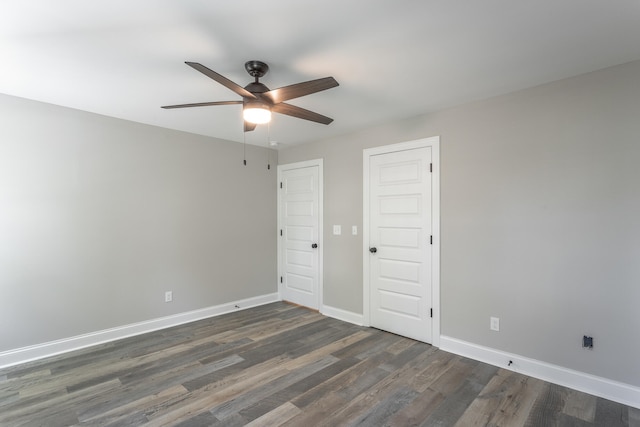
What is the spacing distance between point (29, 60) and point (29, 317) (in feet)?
7.58

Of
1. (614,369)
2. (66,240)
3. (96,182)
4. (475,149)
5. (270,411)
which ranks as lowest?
(270,411)

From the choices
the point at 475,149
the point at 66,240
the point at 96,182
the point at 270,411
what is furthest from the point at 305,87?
the point at 66,240

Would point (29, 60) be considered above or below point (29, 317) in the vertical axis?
above

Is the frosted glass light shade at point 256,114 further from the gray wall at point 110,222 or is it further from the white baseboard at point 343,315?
the white baseboard at point 343,315

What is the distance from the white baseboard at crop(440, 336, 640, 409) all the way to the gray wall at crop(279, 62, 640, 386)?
5cm

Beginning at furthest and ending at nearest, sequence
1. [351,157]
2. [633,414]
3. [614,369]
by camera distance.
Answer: [351,157]
[614,369]
[633,414]

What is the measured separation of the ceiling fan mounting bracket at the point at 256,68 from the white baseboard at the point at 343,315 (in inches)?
119

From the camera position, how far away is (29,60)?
7.20 feet

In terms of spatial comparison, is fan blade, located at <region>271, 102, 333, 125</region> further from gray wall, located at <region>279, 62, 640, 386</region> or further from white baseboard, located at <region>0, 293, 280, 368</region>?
white baseboard, located at <region>0, 293, 280, 368</region>

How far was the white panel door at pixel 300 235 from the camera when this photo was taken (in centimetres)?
450

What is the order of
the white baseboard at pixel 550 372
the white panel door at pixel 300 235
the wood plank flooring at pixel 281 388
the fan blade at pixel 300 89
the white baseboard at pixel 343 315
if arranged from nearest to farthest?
the fan blade at pixel 300 89, the wood plank flooring at pixel 281 388, the white baseboard at pixel 550 372, the white baseboard at pixel 343 315, the white panel door at pixel 300 235

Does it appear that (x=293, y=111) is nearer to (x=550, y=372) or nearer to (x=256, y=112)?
(x=256, y=112)

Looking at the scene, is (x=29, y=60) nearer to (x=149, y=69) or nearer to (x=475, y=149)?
(x=149, y=69)

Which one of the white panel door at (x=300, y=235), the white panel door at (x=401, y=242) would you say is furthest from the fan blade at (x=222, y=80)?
the white panel door at (x=300, y=235)
